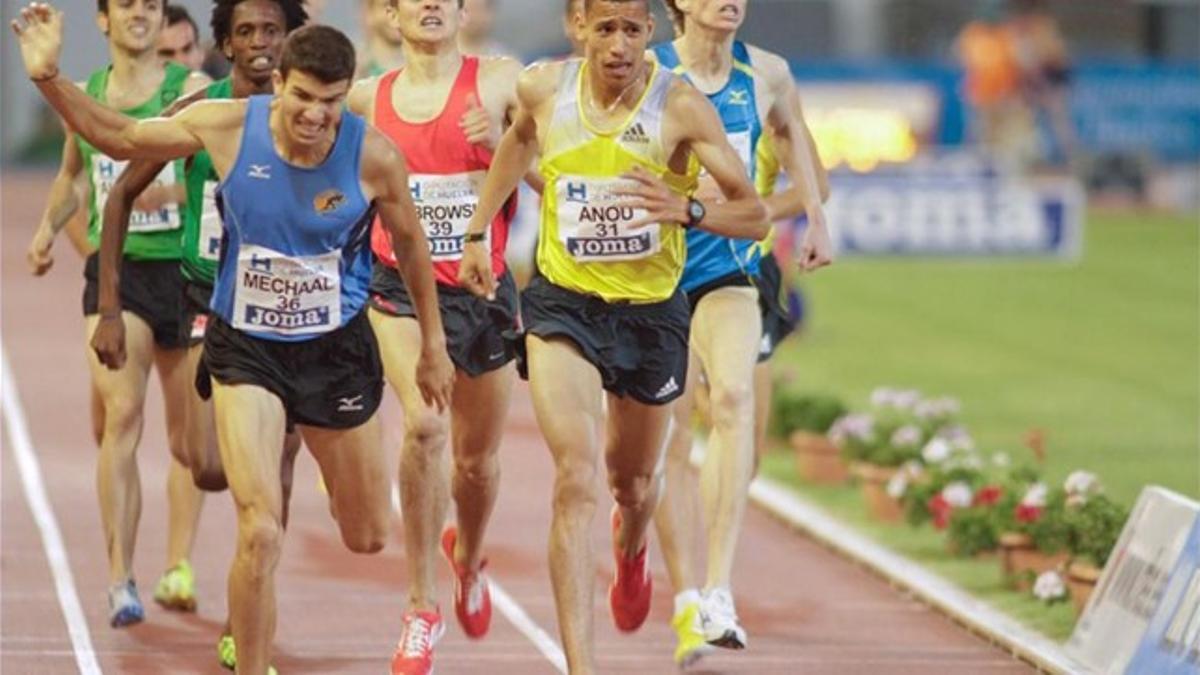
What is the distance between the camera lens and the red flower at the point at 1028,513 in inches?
537

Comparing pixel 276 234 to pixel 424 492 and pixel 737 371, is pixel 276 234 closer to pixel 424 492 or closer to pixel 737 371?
pixel 424 492

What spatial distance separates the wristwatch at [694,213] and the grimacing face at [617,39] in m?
0.51

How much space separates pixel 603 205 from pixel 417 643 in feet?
5.43

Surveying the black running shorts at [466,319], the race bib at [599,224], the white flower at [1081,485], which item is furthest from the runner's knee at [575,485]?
the white flower at [1081,485]

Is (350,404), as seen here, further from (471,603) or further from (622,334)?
(471,603)

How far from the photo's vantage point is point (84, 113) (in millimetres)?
9648

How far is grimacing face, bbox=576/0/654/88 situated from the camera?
10391 millimetres

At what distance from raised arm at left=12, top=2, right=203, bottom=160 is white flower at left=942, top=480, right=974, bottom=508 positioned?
19.1 feet

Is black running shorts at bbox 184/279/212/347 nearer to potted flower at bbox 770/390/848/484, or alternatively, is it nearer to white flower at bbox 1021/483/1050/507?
white flower at bbox 1021/483/1050/507

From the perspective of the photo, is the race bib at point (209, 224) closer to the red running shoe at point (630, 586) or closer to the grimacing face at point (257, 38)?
the grimacing face at point (257, 38)

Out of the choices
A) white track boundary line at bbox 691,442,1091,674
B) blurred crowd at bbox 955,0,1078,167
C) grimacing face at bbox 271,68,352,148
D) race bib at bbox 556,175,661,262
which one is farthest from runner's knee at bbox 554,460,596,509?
blurred crowd at bbox 955,0,1078,167

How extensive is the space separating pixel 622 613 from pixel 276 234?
265cm

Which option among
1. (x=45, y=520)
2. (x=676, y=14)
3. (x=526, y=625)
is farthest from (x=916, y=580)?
(x=45, y=520)

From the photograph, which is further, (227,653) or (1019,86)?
(1019,86)
